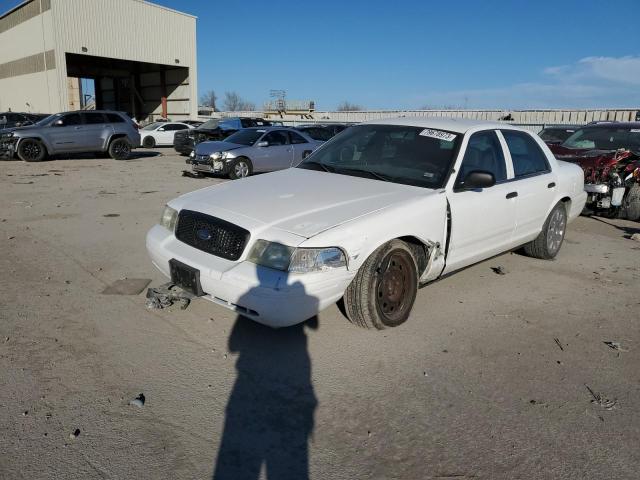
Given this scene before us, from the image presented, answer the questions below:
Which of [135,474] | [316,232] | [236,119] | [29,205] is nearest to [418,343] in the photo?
[316,232]

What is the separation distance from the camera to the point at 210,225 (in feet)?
11.9

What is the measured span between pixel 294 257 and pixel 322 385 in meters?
0.83

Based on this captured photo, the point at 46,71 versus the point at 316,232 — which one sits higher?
the point at 46,71

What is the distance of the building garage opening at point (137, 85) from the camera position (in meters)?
36.5

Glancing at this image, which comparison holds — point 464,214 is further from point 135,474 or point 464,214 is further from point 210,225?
point 135,474

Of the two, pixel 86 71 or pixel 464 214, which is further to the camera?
pixel 86 71

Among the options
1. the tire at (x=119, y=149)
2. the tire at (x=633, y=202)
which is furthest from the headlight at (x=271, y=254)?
the tire at (x=119, y=149)

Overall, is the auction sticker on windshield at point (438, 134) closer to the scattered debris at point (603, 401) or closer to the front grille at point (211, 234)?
the front grille at point (211, 234)

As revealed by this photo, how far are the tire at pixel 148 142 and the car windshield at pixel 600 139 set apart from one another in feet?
60.7

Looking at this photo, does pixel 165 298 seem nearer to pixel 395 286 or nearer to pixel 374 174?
pixel 395 286

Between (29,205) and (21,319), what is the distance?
554 centimetres

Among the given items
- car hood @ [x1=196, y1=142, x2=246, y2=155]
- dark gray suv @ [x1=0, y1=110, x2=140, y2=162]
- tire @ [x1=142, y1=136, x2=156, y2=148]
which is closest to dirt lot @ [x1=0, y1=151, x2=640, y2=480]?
car hood @ [x1=196, y1=142, x2=246, y2=155]

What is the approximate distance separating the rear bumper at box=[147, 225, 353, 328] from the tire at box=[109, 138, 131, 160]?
1553 cm

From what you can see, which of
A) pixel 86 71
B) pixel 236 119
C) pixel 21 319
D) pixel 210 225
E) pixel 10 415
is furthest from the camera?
pixel 86 71
